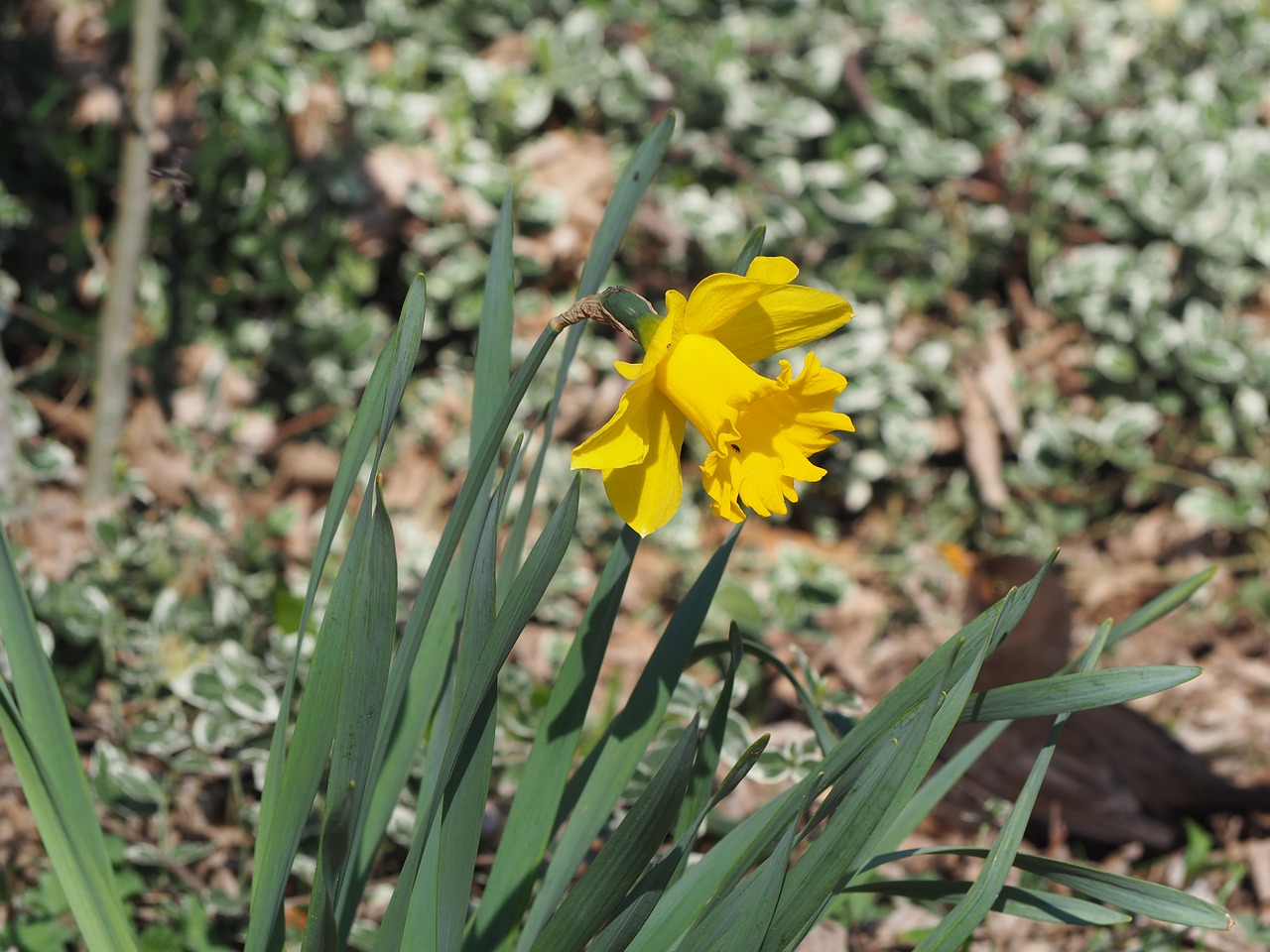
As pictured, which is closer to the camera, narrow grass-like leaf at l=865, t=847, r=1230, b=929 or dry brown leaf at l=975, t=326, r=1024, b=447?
narrow grass-like leaf at l=865, t=847, r=1230, b=929

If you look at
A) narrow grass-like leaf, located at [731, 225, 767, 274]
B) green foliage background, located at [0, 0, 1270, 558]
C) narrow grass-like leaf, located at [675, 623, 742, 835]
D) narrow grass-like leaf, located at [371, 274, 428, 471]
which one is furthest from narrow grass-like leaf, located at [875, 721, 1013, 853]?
green foliage background, located at [0, 0, 1270, 558]

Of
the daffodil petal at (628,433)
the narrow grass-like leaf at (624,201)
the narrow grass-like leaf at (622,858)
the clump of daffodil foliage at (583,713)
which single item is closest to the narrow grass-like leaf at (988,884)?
the clump of daffodil foliage at (583,713)

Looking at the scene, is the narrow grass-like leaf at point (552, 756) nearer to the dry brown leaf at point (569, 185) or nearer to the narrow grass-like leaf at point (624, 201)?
the narrow grass-like leaf at point (624, 201)

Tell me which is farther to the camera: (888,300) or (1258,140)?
(1258,140)

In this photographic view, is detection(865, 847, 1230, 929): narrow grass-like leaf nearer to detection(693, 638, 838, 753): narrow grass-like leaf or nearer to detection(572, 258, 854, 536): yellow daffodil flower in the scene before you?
detection(693, 638, 838, 753): narrow grass-like leaf

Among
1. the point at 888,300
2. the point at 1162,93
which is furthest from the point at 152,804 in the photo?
the point at 1162,93

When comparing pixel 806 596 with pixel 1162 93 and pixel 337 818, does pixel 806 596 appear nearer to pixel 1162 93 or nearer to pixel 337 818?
pixel 337 818

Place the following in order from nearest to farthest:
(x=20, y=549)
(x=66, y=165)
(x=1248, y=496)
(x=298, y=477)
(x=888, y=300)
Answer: (x=20, y=549), (x=66, y=165), (x=298, y=477), (x=1248, y=496), (x=888, y=300)
